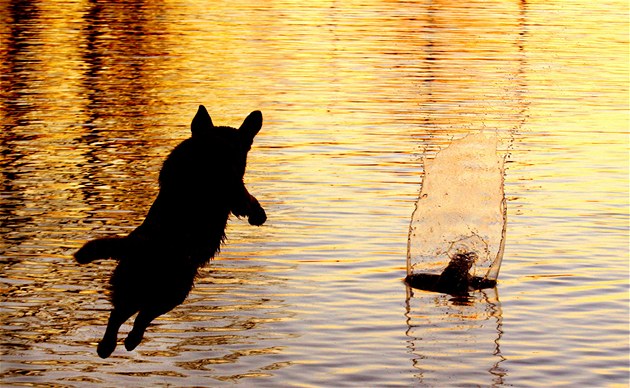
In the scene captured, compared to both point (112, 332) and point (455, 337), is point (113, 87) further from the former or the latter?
point (112, 332)

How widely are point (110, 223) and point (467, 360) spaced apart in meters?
5.96

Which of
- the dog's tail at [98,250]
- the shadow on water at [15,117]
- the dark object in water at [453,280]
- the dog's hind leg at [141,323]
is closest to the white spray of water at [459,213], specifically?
the dark object in water at [453,280]

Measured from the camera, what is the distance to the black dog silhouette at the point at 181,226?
26.5 feet

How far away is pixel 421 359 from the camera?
11812mm

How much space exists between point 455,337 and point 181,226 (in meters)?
4.95

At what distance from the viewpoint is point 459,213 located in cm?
1777

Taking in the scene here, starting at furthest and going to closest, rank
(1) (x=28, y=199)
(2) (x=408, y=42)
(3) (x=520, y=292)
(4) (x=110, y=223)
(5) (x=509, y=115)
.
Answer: (2) (x=408, y=42), (5) (x=509, y=115), (1) (x=28, y=199), (4) (x=110, y=223), (3) (x=520, y=292)

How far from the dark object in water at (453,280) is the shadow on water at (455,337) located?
0.20 m

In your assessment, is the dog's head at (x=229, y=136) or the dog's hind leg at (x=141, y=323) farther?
the dog's hind leg at (x=141, y=323)

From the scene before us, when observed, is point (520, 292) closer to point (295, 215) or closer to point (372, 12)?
point (295, 215)

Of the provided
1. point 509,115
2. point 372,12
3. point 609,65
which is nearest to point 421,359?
point 509,115

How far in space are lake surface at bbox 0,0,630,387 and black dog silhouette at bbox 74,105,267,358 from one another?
276 cm

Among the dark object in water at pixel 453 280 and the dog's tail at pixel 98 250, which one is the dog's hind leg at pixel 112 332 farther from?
the dark object in water at pixel 453 280

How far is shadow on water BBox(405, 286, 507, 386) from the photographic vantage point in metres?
11.4
